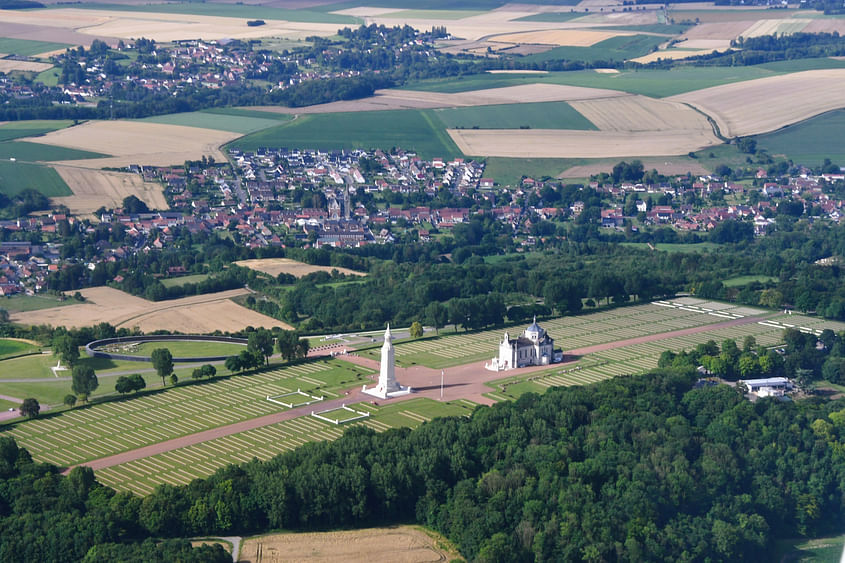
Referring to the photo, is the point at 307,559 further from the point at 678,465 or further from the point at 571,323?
the point at 571,323

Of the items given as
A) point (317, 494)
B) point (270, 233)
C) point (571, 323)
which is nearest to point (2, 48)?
point (270, 233)

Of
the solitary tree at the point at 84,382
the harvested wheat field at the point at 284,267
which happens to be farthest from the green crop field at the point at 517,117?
the solitary tree at the point at 84,382

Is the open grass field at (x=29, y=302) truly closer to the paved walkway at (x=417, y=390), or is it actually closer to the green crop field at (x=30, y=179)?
the paved walkway at (x=417, y=390)

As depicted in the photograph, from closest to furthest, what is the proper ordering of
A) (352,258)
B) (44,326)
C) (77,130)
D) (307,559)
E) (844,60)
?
(307,559) < (44,326) < (352,258) < (77,130) < (844,60)

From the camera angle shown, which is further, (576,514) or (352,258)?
(352,258)

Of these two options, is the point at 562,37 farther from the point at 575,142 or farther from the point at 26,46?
the point at 26,46

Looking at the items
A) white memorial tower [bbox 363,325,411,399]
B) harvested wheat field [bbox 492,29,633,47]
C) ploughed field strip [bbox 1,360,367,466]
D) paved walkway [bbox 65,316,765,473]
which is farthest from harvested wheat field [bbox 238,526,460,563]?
harvested wheat field [bbox 492,29,633,47]

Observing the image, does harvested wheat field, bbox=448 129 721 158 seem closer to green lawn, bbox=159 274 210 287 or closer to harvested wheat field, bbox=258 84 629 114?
harvested wheat field, bbox=258 84 629 114
